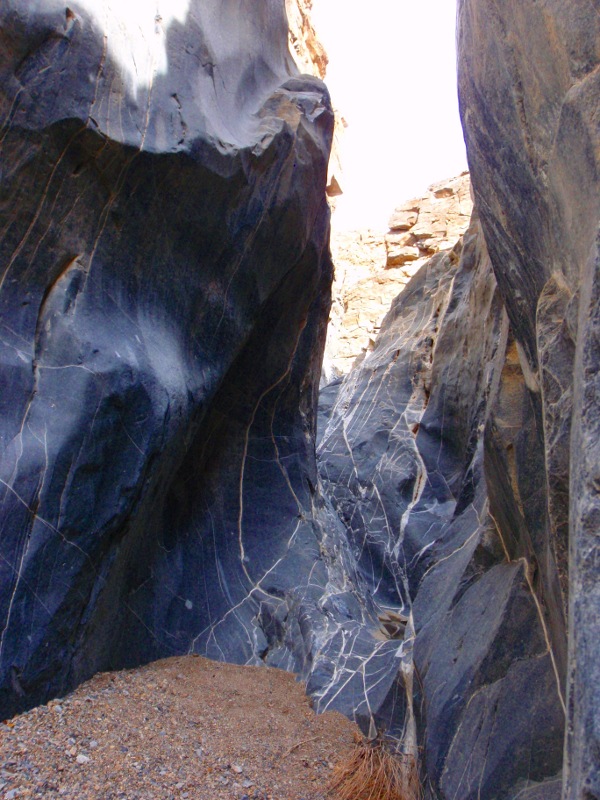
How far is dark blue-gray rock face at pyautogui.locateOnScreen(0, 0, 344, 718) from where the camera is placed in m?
3.55

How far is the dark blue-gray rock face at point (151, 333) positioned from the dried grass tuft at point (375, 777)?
150 centimetres

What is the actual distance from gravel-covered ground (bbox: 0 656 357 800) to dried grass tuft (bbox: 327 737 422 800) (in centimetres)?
11

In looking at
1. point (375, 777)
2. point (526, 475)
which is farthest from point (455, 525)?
point (375, 777)

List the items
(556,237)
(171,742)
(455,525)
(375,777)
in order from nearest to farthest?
(556,237), (375,777), (171,742), (455,525)

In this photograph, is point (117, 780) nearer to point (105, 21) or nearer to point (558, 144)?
point (558, 144)

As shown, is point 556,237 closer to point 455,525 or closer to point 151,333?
point 151,333

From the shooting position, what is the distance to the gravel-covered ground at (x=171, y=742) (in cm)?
293

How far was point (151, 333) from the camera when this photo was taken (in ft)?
14.1

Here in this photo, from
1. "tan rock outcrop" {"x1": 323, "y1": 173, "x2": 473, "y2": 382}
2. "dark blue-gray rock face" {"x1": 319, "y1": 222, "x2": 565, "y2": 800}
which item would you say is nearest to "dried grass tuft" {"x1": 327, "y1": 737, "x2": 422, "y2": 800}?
"dark blue-gray rock face" {"x1": 319, "y1": 222, "x2": 565, "y2": 800}

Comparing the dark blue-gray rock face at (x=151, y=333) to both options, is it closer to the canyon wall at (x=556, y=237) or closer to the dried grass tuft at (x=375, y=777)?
the dried grass tuft at (x=375, y=777)

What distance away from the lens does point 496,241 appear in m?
3.38

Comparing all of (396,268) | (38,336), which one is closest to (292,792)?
(38,336)

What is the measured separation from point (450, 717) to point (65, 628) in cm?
194

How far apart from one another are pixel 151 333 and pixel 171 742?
89.9 inches
